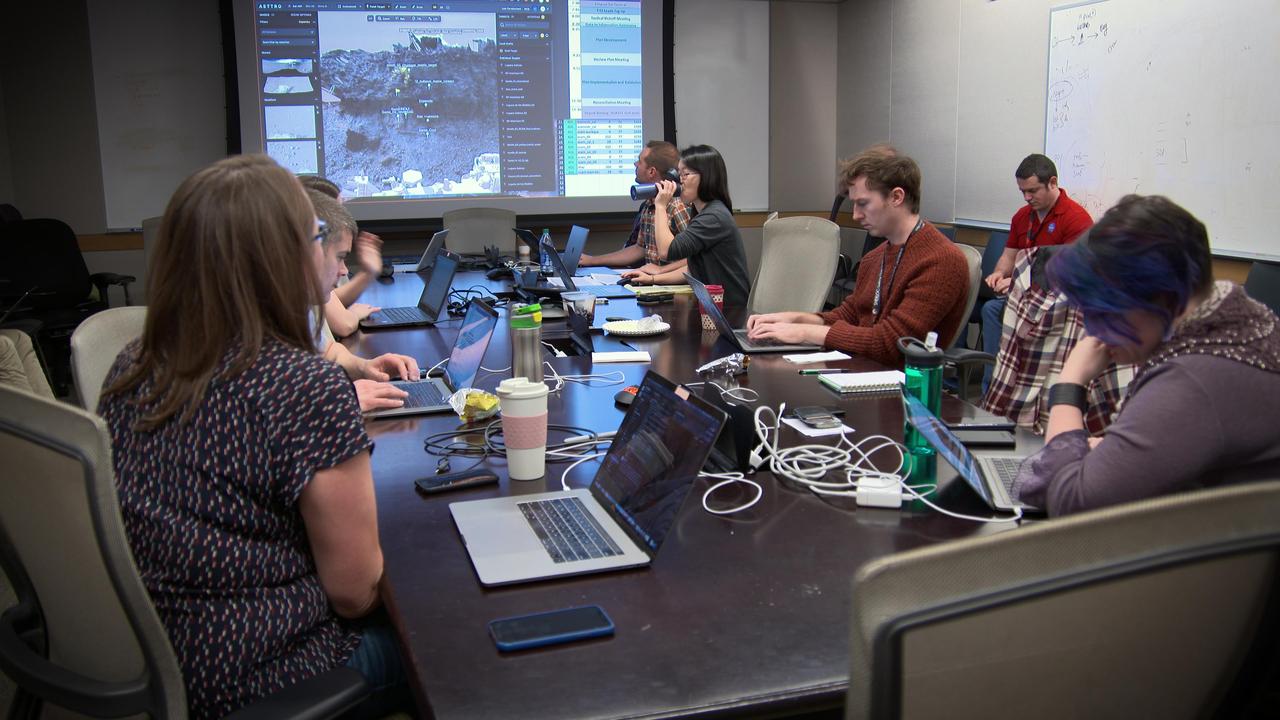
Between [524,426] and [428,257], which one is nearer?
[524,426]

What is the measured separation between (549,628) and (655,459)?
1.20 feet

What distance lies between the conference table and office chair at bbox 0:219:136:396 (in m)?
4.25

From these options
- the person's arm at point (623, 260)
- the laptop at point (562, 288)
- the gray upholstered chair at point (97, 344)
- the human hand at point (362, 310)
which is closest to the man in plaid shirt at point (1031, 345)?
the laptop at point (562, 288)

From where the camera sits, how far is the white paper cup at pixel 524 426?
5.56 feet

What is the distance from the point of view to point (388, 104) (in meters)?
6.62

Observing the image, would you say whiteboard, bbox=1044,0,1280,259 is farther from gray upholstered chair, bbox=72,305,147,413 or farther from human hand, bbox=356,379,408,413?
gray upholstered chair, bbox=72,305,147,413

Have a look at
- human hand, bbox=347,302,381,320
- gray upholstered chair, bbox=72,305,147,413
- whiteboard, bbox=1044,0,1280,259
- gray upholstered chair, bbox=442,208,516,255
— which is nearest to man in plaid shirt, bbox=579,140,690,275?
gray upholstered chair, bbox=442,208,516,255

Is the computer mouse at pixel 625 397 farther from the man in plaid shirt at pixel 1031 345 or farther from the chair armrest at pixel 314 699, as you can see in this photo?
the chair armrest at pixel 314 699

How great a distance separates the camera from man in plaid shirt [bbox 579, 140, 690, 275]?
199 inches

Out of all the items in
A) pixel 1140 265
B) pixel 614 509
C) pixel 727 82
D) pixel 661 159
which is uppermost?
pixel 727 82

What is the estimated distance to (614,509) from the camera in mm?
1514

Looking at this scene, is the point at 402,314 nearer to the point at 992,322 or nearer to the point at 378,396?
the point at 378,396

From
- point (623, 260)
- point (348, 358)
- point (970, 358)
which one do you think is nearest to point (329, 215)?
point (348, 358)

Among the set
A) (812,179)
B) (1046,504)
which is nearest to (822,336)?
(1046,504)
